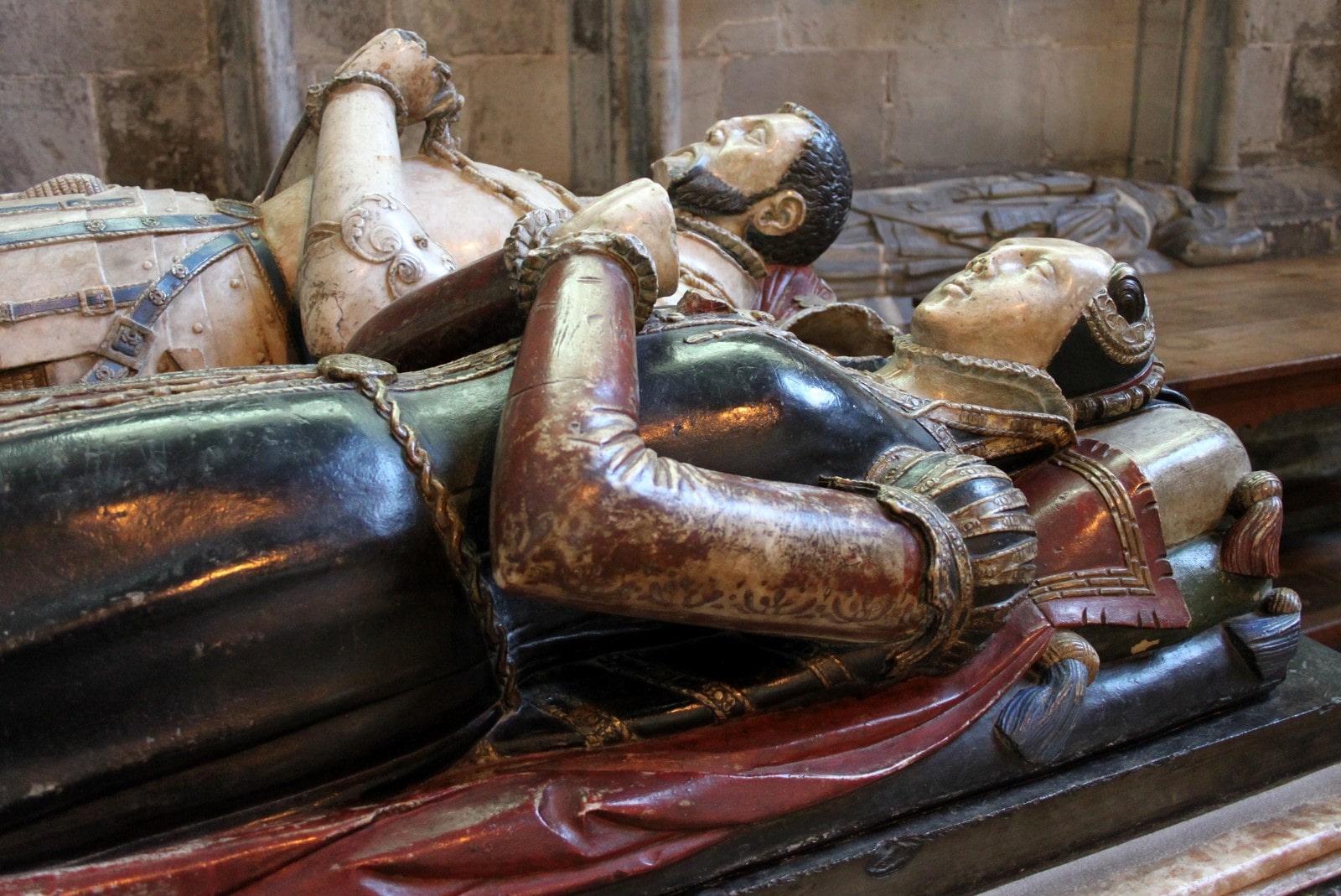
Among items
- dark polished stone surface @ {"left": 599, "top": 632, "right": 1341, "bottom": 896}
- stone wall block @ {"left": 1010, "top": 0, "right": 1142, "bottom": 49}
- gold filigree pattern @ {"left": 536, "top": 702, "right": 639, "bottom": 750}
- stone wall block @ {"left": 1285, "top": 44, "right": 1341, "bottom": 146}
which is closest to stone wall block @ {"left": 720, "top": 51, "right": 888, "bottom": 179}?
stone wall block @ {"left": 1010, "top": 0, "right": 1142, "bottom": 49}

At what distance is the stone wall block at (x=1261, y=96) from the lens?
5.91 meters

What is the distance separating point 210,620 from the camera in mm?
1625

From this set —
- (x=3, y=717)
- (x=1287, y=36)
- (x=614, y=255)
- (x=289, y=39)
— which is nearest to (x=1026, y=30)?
(x=1287, y=36)

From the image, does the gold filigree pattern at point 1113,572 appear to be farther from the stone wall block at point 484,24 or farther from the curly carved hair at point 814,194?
the stone wall block at point 484,24

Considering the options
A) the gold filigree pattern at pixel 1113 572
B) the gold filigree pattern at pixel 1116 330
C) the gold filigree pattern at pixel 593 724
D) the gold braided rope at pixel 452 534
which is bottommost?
the gold filigree pattern at pixel 593 724

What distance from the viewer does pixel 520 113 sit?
A: 5.04 meters

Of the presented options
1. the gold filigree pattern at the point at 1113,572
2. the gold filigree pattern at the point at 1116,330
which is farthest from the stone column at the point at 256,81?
the gold filigree pattern at the point at 1113,572

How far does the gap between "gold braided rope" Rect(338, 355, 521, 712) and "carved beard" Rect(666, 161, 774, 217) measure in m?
1.55

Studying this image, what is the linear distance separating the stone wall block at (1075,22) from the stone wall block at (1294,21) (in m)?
0.51

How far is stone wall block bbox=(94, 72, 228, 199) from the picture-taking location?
4.37 meters

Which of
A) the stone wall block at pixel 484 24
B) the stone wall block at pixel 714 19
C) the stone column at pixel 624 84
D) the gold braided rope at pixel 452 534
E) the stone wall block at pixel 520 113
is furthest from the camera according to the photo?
the stone wall block at pixel 714 19

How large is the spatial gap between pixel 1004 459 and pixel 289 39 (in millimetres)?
3161

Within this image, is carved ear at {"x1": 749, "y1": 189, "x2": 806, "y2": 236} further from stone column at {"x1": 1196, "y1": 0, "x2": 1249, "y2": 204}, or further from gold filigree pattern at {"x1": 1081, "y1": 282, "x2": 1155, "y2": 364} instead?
stone column at {"x1": 1196, "y1": 0, "x2": 1249, "y2": 204}

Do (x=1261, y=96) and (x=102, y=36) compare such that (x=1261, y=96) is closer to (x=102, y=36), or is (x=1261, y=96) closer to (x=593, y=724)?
(x=102, y=36)
